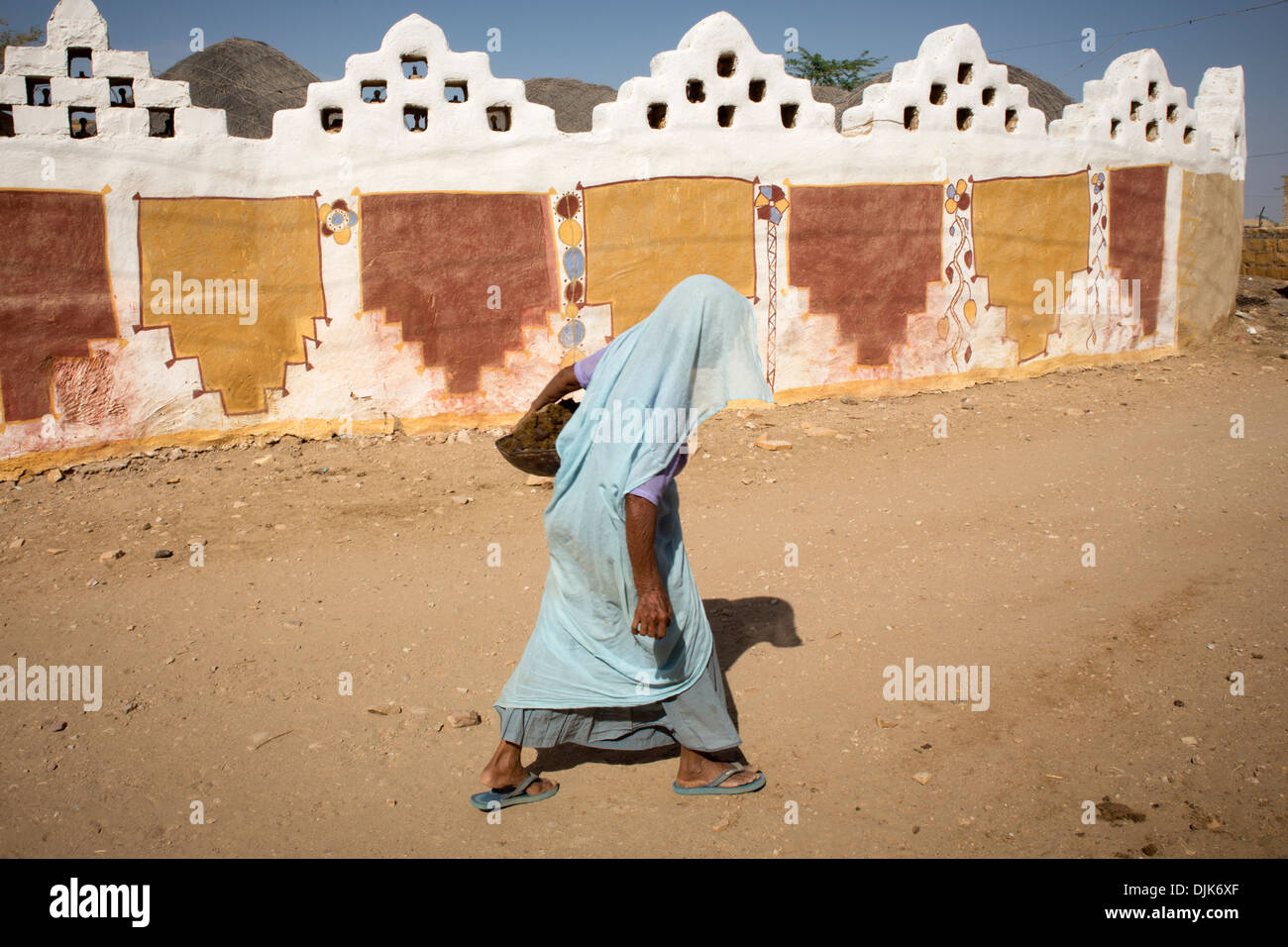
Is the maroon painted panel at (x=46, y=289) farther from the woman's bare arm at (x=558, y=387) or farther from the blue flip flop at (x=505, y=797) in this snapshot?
the blue flip flop at (x=505, y=797)

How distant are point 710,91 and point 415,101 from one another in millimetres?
2309

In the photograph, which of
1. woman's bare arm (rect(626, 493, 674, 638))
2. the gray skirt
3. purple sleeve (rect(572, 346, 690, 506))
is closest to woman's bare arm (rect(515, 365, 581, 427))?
purple sleeve (rect(572, 346, 690, 506))

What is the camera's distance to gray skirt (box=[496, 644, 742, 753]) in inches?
122

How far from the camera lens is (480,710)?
377 cm

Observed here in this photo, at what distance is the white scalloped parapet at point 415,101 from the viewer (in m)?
7.04

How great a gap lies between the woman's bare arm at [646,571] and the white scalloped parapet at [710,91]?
5.42 metres

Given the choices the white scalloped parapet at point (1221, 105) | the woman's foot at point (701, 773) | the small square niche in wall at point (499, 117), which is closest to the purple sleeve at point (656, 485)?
the woman's foot at point (701, 773)

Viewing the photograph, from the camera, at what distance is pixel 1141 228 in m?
9.88

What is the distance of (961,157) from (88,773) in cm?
813

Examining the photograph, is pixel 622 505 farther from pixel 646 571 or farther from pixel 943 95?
pixel 943 95

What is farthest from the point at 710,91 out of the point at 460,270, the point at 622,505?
the point at 622,505
